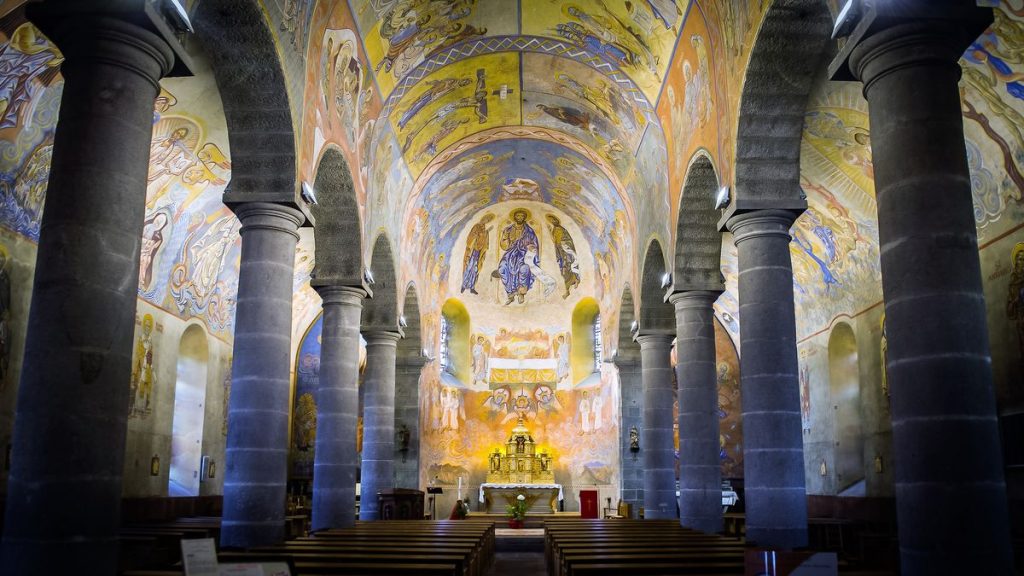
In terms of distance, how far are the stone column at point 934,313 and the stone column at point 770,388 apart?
4051 mm

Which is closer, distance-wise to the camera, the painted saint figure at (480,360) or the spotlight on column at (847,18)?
the spotlight on column at (847,18)

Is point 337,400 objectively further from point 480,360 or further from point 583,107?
point 480,360

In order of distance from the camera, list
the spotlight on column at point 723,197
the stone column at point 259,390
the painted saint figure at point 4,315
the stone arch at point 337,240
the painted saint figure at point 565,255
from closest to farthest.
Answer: the stone column at point 259,390 → the spotlight on column at point 723,197 → the painted saint figure at point 4,315 → the stone arch at point 337,240 → the painted saint figure at point 565,255

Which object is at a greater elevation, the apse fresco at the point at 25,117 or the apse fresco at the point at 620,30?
the apse fresco at the point at 620,30

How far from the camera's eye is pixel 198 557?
5023 mm

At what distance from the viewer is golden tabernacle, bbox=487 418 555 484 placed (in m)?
28.2

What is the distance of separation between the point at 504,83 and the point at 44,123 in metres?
10.0

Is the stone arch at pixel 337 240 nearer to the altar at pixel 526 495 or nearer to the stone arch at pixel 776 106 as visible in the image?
the stone arch at pixel 776 106

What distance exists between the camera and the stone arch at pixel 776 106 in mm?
10625

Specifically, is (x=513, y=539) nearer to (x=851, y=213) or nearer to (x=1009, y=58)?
(x=851, y=213)

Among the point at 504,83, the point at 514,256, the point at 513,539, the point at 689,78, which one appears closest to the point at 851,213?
the point at 689,78

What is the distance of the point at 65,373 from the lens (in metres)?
6.09

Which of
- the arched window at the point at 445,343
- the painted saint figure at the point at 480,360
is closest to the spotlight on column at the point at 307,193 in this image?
the arched window at the point at 445,343

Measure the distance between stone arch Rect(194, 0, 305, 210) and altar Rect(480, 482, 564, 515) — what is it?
18.0m
